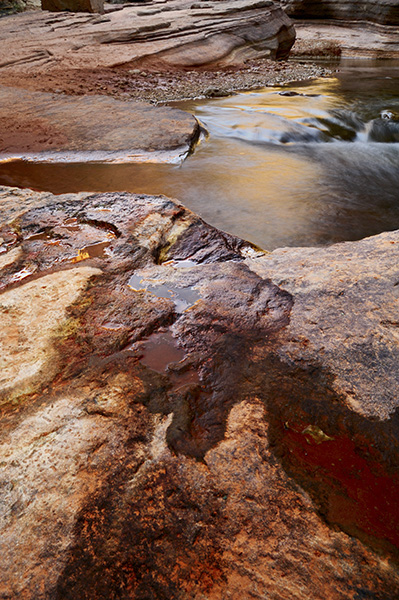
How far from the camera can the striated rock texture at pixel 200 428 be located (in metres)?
1.00

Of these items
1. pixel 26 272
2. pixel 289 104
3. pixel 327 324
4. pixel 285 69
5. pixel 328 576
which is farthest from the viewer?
pixel 285 69

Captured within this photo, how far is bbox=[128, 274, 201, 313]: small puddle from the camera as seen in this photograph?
74.2 inches

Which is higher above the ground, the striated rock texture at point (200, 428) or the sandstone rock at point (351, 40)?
the sandstone rock at point (351, 40)

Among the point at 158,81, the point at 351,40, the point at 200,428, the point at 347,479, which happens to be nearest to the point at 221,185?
the point at 200,428

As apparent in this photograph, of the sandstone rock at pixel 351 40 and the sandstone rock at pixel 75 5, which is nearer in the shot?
the sandstone rock at pixel 75 5

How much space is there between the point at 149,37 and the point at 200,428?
35.9 ft

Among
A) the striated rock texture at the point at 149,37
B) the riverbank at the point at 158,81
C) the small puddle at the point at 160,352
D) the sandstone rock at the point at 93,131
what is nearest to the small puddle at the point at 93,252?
the small puddle at the point at 160,352

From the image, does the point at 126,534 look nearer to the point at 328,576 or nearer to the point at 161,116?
the point at 328,576

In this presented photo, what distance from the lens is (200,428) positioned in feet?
4.37

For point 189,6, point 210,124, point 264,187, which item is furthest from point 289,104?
point 189,6

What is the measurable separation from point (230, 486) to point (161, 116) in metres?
4.82

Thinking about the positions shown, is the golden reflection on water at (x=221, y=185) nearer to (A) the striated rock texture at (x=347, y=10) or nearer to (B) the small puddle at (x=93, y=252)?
(B) the small puddle at (x=93, y=252)

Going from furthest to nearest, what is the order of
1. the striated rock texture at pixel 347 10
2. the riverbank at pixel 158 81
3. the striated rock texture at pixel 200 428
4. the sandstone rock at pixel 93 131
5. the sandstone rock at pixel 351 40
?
the striated rock texture at pixel 347 10 < the sandstone rock at pixel 351 40 < the riverbank at pixel 158 81 < the sandstone rock at pixel 93 131 < the striated rock texture at pixel 200 428

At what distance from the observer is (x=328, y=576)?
971 millimetres
